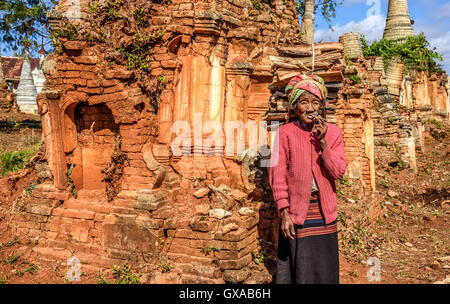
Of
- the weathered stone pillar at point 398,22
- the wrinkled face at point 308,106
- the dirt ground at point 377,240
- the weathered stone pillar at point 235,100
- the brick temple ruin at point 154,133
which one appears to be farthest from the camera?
the weathered stone pillar at point 398,22

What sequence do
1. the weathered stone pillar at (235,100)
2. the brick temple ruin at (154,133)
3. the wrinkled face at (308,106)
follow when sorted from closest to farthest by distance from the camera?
Result: 1. the wrinkled face at (308,106)
2. the brick temple ruin at (154,133)
3. the weathered stone pillar at (235,100)

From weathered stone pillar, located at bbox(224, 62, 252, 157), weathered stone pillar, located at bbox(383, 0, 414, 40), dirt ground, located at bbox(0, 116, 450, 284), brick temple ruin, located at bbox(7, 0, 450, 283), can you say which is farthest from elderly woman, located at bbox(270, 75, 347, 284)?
weathered stone pillar, located at bbox(383, 0, 414, 40)

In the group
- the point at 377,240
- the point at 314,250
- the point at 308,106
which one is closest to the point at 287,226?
the point at 314,250

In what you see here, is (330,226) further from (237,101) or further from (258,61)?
(258,61)

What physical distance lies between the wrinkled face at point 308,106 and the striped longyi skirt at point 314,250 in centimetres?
72

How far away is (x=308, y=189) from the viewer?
131 inches

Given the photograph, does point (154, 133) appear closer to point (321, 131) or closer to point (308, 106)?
point (308, 106)

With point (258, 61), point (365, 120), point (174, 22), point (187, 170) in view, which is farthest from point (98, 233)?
point (365, 120)

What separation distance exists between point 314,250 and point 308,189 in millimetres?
565

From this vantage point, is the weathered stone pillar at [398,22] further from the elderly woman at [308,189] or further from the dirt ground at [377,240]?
the elderly woman at [308,189]

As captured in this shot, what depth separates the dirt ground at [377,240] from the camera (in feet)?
18.2

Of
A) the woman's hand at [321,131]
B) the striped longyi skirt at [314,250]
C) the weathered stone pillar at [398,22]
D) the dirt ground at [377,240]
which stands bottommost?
the dirt ground at [377,240]

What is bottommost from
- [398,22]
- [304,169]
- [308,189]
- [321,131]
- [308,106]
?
[308,189]

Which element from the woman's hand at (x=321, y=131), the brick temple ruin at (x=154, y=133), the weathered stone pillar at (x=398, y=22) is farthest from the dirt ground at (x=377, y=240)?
the weathered stone pillar at (x=398, y=22)
